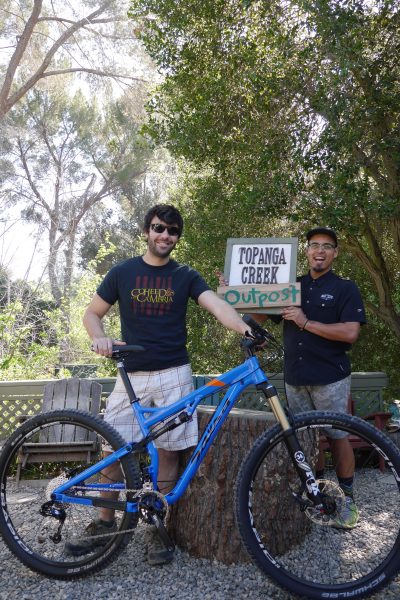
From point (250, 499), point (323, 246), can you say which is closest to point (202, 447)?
point (250, 499)

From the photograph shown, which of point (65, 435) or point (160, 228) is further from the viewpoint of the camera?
point (65, 435)

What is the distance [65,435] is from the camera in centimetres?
333

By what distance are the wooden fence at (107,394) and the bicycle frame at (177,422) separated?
2.83 metres

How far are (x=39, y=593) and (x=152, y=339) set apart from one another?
4.05 feet

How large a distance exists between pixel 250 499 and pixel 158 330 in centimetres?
91

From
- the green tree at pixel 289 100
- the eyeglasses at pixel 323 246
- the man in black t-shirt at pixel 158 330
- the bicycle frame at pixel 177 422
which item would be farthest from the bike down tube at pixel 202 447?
the green tree at pixel 289 100

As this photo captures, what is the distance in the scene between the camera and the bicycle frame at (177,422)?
8.68ft

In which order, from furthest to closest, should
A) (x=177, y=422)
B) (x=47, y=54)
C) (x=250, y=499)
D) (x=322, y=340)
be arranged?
(x=47, y=54), (x=322, y=340), (x=177, y=422), (x=250, y=499)

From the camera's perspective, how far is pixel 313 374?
325cm

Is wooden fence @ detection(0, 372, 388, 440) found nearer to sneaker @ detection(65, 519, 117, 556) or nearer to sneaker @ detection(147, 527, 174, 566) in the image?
sneaker @ detection(147, 527, 174, 566)

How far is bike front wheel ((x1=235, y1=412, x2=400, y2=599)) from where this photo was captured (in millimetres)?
2408

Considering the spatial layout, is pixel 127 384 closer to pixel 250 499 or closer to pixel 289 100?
pixel 250 499

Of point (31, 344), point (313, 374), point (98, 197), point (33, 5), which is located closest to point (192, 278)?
point (313, 374)

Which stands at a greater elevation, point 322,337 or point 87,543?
point 322,337
